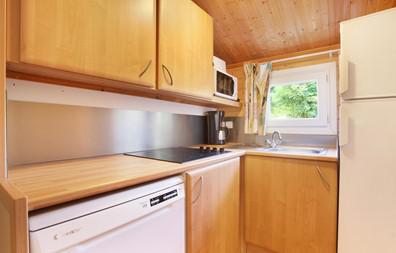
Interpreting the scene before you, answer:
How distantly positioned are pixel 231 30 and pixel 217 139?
3.45 ft

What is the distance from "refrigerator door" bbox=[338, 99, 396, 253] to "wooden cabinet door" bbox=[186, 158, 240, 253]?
0.67 meters

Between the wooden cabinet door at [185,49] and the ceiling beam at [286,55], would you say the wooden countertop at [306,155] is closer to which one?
the wooden cabinet door at [185,49]

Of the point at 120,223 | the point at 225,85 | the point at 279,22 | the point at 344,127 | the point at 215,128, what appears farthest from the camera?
the point at 215,128

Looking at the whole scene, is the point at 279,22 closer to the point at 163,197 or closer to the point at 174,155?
the point at 174,155

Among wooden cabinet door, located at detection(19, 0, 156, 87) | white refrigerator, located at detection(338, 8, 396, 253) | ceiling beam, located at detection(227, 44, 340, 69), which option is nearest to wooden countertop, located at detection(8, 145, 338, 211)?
wooden cabinet door, located at detection(19, 0, 156, 87)

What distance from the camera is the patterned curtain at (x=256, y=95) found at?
80.5 inches

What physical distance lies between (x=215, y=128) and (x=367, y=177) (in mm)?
1243

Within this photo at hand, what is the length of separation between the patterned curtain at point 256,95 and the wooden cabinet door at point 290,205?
0.53 metres


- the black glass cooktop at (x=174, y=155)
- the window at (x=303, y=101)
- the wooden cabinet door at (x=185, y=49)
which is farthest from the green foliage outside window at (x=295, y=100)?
the black glass cooktop at (x=174, y=155)

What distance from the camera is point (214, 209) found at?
124 cm

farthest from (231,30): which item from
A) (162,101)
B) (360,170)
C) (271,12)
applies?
(360,170)

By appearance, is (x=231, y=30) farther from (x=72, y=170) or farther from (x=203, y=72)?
(x=72, y=170)

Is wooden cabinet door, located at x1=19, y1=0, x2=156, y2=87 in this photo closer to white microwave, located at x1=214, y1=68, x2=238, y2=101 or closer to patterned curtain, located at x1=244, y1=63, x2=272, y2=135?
white microwave, located at x1=214, y1=68, x2=238, y2=101

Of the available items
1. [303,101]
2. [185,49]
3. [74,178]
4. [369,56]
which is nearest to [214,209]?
[74,178]
